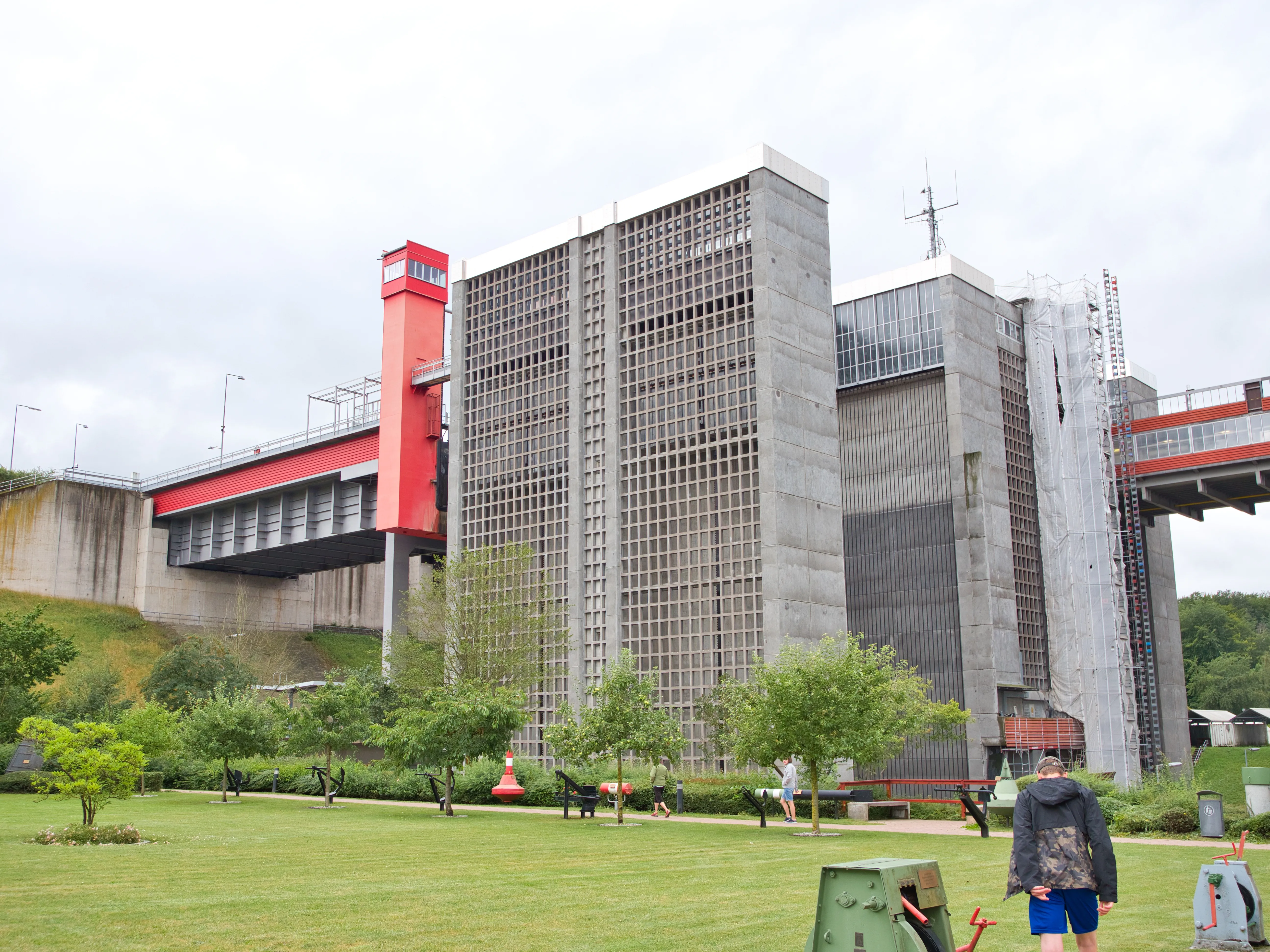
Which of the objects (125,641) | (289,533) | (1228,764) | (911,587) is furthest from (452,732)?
(1228,764)

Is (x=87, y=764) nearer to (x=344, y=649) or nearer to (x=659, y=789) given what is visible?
(x=659, y=789)

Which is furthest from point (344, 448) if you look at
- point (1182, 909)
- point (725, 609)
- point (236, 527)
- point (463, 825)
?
point (1182, 909)

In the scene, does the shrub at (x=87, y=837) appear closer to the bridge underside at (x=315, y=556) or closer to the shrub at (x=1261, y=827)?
the shrub at (x=1261, y=827)

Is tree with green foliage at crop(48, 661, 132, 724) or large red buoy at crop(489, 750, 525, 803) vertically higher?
tree with green foliage at crop(48, 661, 132, 724)

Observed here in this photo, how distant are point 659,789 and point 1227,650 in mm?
97647

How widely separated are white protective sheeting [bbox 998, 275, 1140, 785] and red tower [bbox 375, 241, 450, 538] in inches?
1140

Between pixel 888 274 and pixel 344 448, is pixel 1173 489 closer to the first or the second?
pixel 888 274

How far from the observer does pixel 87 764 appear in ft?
61.8

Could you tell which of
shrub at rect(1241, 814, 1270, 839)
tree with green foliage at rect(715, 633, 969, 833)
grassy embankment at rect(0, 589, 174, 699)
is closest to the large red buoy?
tree with green foliage at rect(715, 633, 969, 833)

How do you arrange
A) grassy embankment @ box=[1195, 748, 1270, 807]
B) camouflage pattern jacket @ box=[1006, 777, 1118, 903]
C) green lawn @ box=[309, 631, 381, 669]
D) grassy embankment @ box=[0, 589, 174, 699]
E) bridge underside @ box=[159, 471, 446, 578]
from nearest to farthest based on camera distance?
1. camouflage pattern jacket @ box=[1006, 777, 1118, 903]
2. grassy embankment @ box=[1195, 748, 1270, 807]
3. bridge underside @ box=[159, 471, 446, 578]
4. grassy embankment @ box=[0, 589, 174, 699]
5. green lawn @ box=[309, 631, 381, 669]

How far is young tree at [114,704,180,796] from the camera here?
116 ft

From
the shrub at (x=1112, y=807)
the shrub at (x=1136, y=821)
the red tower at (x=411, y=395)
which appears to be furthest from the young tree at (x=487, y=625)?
the shrub at (x=1136, y=821)

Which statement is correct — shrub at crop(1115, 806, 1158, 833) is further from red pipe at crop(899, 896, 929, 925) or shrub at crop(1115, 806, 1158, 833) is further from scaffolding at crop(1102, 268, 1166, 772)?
scaffolding at crop(1102, 268, 1166, 772)

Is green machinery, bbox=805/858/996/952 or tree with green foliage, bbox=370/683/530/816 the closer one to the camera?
green machinery, bbox=805/858/996/952
